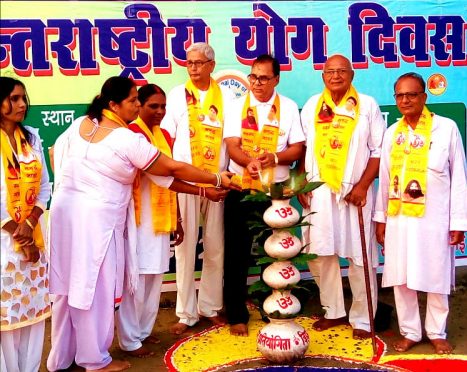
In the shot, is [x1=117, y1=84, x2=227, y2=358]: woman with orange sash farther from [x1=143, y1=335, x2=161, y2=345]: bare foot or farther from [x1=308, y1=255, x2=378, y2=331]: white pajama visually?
[x1=308, y1=255, x2=378, y2=331]: white pajama

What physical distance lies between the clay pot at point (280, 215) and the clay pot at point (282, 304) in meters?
0.47

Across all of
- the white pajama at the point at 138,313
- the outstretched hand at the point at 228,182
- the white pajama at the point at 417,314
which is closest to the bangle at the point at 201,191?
the outstretched hand at the point at 228,182

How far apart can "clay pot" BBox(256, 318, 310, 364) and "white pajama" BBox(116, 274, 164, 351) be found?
90 cm

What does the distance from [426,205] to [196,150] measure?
1732 millimetres

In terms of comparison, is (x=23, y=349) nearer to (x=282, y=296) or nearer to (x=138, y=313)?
(x=138, y=313)

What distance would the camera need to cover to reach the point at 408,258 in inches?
206

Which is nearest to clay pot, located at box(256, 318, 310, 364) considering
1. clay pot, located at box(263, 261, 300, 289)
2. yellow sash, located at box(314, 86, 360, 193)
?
clay pot, located at box(263, 261, 300, 289)

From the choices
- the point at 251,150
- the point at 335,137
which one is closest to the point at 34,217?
the point at 251,150

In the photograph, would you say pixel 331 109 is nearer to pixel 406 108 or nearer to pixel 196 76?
pixel 406 108

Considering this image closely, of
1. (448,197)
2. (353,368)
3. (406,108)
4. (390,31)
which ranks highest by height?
(390,31)

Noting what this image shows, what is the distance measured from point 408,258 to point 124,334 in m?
2.04

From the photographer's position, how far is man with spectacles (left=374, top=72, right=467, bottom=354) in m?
5.14

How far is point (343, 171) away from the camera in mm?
5492

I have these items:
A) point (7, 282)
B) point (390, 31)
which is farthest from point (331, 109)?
point (7, 282)
